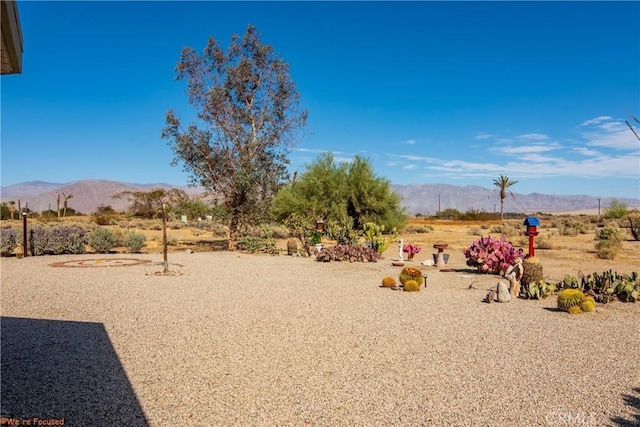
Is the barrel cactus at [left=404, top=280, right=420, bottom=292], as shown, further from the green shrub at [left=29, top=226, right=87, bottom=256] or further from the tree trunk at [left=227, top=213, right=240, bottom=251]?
the green shrub at [left=29, top=226, right=87, bottom=256]

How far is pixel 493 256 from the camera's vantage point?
48.8 ft

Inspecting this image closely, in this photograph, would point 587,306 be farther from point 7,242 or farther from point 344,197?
point 7,242

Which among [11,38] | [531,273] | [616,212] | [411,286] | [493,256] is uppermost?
[11,38]

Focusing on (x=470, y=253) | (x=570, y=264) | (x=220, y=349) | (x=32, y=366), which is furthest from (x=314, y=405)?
(x=570, y=264)

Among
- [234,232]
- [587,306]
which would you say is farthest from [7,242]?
[587,306]

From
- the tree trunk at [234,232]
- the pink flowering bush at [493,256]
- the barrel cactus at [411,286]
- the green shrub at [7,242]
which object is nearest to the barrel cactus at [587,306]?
the barrel cactus at [411,286]

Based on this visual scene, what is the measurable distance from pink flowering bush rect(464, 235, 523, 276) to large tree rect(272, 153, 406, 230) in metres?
9.49

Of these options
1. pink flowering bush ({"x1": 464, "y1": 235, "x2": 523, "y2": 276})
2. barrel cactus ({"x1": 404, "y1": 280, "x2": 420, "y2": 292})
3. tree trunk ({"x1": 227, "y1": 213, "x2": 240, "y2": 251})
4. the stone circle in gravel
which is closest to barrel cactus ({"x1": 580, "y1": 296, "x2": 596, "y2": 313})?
barrel cactus ({"x1": 404, "y1": 280, "x2": 420, "y2": 292})

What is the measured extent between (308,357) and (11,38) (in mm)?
4926

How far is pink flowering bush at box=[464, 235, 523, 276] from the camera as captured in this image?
1474 cm

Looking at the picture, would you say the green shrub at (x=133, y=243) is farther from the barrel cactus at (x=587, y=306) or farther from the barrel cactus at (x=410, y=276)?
the barrel cactus at (x=587, y=306)

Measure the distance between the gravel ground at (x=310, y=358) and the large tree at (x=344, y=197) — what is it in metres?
12.8

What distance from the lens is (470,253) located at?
15.6 meters

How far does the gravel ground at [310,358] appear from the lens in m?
4.88
